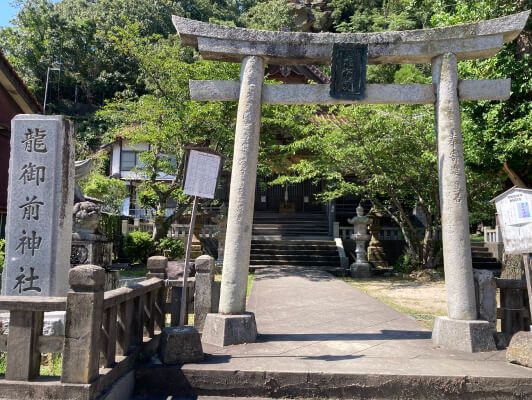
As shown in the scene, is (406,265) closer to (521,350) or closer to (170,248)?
(170,248)

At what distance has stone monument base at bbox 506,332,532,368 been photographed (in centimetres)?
419

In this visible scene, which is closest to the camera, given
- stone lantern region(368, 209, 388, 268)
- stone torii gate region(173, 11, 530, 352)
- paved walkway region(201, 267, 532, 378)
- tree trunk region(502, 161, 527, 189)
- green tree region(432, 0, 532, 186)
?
paved walkway region(201, 267, 532, 378)

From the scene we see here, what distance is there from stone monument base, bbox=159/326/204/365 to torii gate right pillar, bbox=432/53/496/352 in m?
3.06

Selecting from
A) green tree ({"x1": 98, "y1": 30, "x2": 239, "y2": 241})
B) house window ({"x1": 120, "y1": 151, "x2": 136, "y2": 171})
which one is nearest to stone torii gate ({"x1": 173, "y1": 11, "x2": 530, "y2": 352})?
green tree ({"x1": 98, "y1": 30, "x2": 239, "y2": 241})

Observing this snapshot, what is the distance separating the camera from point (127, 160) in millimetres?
25781

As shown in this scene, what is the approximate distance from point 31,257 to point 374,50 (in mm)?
5298

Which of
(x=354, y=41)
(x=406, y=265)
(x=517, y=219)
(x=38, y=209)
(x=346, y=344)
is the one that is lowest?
(x=346, y=344)

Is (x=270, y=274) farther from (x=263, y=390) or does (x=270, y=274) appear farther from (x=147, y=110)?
(x=263, y=390)

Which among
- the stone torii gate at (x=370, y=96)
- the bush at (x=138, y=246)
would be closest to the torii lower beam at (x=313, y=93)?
the stone torii gate at (x=370, y=96)

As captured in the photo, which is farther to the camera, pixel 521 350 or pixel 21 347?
pixel 521 350

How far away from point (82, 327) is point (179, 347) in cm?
125

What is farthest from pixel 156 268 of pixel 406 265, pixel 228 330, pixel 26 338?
pixel 406 265

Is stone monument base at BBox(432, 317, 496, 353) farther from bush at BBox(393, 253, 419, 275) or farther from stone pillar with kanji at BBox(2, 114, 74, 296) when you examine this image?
bush at BBox(393, 253, 419, 275)

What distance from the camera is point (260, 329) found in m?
5.93
